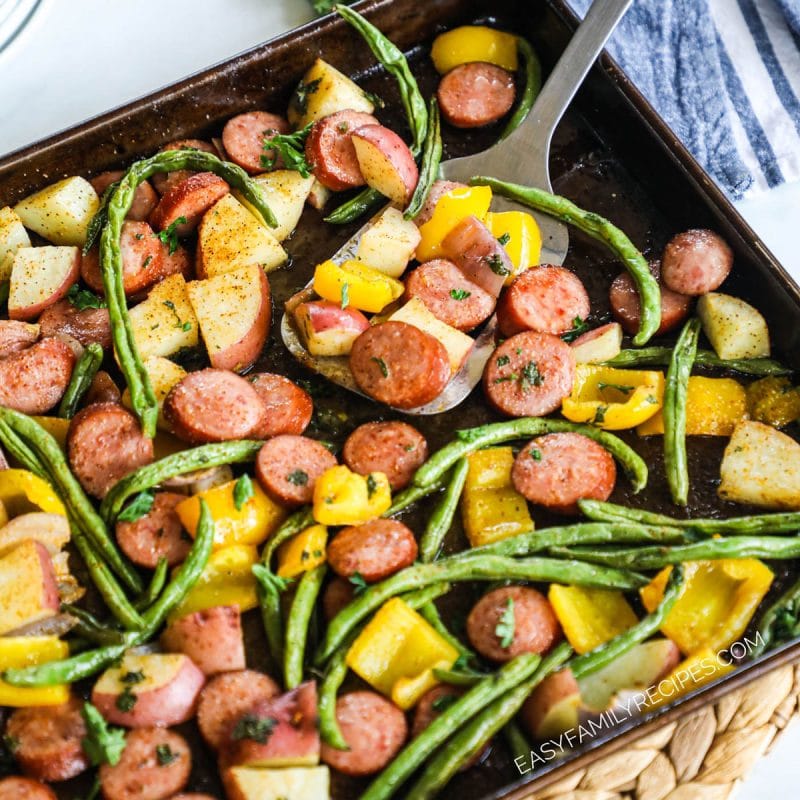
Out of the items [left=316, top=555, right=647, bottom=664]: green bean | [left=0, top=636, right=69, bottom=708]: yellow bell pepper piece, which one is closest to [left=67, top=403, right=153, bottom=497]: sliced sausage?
[left=0, top=636, right=69, bottom=708]: yellow bell pepper piece

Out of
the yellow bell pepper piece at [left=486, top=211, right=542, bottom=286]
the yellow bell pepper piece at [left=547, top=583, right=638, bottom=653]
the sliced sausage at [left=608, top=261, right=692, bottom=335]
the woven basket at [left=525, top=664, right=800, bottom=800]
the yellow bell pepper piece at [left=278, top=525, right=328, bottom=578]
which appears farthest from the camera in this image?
the yellow bell pepper piece at [left=486, top=211, right=542, bottom=286]

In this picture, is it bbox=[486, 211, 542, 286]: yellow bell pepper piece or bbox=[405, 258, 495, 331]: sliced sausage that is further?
bbox=[486, 211, 542, 286]: yellow bell pepper piece

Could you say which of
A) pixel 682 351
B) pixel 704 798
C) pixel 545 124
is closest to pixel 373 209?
pixel 545 124

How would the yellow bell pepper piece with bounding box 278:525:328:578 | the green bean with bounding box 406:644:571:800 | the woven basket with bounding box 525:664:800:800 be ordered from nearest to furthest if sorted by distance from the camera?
the green bean with bounding box 406:644:571:800, the woven basket with bounding box 525:664:800:800, the yellow bell pepper piece with bounding box 278:525:328:578

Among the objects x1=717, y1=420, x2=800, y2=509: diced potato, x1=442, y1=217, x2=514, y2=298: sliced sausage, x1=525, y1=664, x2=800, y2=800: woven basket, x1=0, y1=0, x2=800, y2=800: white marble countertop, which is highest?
x1=0, y1=0, x2=800, y2=800: white marble countertop

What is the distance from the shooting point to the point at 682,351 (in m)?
4.02

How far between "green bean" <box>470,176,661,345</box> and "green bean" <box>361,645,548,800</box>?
1477 mm

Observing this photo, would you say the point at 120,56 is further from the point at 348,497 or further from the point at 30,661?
the point at 30,661

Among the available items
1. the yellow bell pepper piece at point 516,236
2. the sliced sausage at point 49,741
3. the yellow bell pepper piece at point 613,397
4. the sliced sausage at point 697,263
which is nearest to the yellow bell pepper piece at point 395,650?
the sliced sausage at point 49,741

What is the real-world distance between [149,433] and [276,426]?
45 cm

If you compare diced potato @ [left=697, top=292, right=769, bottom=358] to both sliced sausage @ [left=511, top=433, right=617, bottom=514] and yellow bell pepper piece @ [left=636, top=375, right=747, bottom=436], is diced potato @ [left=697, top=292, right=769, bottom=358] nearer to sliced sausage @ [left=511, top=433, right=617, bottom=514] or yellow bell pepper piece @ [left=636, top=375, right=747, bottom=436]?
yellow bell pepper piece @ [left=636, top=375, right=747, bottom=436]

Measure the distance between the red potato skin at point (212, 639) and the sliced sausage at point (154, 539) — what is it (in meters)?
0.26

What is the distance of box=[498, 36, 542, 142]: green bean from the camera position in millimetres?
4609

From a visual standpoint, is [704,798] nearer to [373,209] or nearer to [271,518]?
[271,518]
